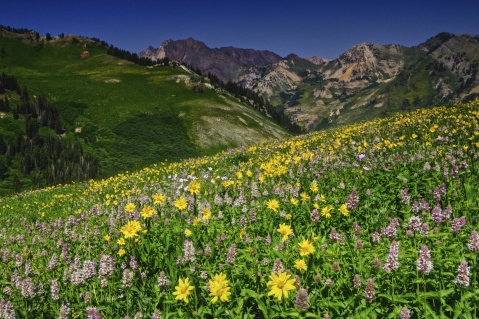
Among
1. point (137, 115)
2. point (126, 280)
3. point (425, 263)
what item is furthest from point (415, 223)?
point (137, 115)

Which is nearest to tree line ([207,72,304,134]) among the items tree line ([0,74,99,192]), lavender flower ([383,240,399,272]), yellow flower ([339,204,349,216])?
tree line ([0,74,99,192])

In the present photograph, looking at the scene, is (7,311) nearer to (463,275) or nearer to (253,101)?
(463,275)

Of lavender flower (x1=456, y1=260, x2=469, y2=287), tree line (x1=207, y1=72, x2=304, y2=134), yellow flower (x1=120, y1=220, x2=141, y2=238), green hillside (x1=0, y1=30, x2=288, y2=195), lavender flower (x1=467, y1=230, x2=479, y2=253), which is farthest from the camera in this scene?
tree line (x1=207, y1=72, x2=304, y2=134)

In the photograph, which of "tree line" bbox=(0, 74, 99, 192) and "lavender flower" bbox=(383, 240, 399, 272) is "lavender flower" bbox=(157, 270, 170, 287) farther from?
"tree line" bbox=(0, 74, 99, 192)

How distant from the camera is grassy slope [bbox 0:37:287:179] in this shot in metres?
90.2

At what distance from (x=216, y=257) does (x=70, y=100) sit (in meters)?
119

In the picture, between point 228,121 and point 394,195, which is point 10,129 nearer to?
point 228,121

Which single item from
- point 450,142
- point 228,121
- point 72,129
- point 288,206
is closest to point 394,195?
point 288,206

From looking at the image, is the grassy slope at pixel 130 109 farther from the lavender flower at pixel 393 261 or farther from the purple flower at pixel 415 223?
the lavender flower at pixel 393 261

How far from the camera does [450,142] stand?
10.2 m

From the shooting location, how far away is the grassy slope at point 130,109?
90.2 meters

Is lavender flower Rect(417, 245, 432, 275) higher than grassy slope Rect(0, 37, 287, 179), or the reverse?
grassy slope Rect(0, 37, 287, 179)

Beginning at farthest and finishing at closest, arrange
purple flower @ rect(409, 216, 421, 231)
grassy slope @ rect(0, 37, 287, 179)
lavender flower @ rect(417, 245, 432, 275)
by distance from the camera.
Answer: grassy slope @ rect(0, 37, 287, 179)
purple flower @ rect(409, 216, 421, 231)
lavender flower @ rect(417, 245, 432, 275)

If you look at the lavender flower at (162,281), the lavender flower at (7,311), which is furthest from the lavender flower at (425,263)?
the lavender flower at (7,311)
